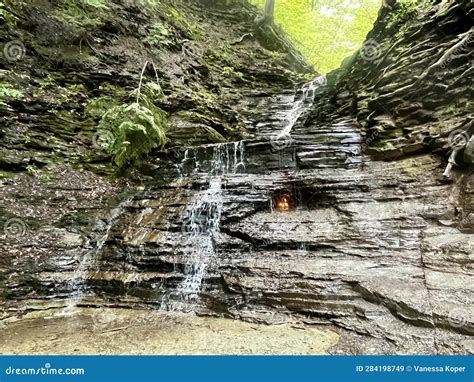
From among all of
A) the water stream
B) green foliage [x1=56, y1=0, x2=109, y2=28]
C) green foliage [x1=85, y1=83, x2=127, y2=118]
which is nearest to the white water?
the water stream

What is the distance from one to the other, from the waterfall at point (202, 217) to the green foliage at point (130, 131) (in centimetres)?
119

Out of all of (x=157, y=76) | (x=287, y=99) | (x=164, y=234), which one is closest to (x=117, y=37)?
(x=157, y=76)

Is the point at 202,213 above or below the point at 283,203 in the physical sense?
below

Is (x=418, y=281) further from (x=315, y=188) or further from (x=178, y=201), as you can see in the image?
(x=178, y=201)

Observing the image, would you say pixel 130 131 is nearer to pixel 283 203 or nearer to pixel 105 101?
pixel 105 101

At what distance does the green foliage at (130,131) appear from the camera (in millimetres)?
8445

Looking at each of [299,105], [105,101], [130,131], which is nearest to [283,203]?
[130,131]

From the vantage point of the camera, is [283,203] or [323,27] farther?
[323,27]

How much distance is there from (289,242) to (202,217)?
2030 millimetres

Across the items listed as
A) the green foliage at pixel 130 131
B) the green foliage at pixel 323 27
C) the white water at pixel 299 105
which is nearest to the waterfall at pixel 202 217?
the green foliage at pixel 130 131

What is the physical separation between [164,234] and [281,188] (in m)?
2.80

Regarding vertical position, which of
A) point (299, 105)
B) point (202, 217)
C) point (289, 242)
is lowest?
point (289, 242)

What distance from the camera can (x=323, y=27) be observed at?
23.0 m

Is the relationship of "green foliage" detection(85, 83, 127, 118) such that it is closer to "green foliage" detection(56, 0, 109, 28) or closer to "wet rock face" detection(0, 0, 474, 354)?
"wet rock face" detection(0, 0, 474, 354)
